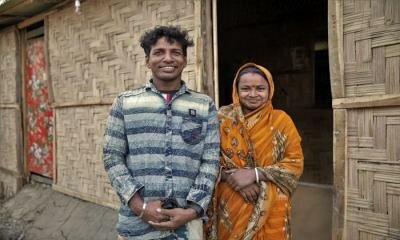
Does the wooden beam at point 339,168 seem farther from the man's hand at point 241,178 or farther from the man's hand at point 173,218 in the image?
the man's hand at point 173,218

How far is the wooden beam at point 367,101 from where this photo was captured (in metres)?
2.66

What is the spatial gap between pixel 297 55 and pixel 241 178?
188 inches

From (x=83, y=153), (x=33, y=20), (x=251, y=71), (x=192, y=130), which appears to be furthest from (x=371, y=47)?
(x=33, y=20)

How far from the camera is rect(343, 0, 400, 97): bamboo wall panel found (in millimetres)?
2686

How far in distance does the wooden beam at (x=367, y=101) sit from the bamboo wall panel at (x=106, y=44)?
1490 mm

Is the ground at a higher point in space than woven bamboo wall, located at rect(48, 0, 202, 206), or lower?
lower

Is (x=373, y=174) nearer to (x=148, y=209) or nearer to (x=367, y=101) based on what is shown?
(x=367, y=101)

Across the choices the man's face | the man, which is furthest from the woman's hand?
the man's face

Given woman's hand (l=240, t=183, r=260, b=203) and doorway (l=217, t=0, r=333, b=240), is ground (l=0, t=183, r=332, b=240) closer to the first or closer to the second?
woman's hand (l=240, t=183, r=260, b=203)

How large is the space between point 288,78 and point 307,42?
0.63 meters

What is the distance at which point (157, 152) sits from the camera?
6.64 ft

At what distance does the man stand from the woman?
176 millimetres

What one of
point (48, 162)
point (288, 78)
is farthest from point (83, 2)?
point (288, 78)

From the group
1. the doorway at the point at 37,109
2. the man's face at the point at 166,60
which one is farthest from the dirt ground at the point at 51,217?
the man's face at the point at 166,60
